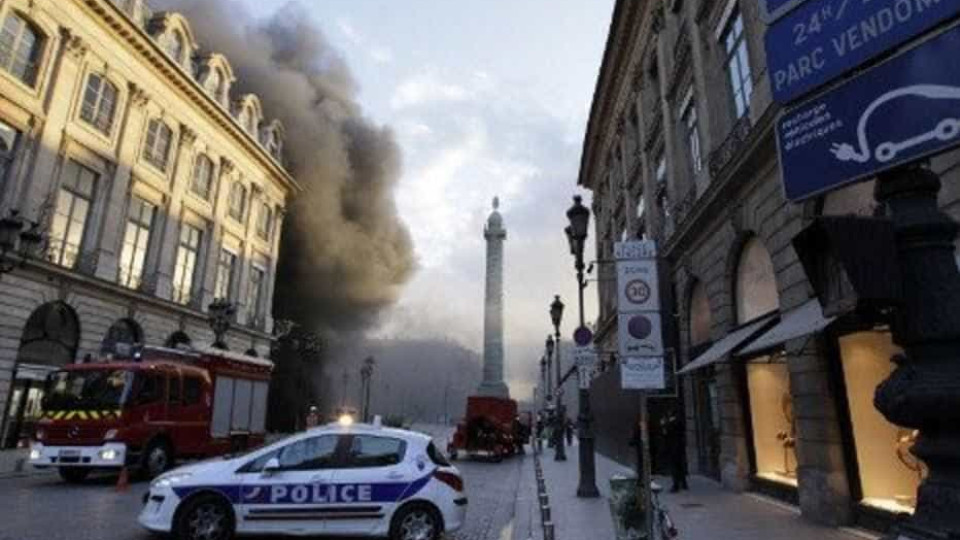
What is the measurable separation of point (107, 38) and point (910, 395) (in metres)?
32.5

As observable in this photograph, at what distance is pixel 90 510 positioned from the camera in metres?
10.6

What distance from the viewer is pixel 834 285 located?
8.12ft

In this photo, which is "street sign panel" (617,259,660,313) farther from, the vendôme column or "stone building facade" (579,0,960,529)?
the vendôme column

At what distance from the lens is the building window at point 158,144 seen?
31.6m

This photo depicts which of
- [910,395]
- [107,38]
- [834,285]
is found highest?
[107,38]

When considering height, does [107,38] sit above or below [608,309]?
above

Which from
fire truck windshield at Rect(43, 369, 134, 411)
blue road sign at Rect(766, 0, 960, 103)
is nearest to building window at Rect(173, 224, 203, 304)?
fire truck windshield at Rect(43, 369, 134, 411)

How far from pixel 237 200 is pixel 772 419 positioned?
36237 mm

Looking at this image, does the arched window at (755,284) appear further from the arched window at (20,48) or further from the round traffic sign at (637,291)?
the arched window at (20,48)

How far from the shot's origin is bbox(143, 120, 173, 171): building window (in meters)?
31.6

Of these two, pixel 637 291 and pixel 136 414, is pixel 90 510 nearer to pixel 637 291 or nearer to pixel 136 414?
pixel 136 414

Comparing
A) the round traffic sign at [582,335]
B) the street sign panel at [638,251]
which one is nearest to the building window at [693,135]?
the round traffic sign at [582,335]

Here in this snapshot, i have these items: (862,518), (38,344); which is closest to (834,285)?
(862,518)

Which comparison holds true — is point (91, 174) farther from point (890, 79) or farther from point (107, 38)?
point (890, 79)
